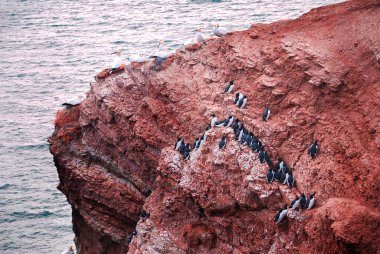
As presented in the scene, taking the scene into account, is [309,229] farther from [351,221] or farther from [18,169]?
[18,169]

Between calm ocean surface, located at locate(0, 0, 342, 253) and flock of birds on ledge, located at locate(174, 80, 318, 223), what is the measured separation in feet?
61.2

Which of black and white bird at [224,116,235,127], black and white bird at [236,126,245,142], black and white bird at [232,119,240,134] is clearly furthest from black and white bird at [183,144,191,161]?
black and white bird at [236,126,245,142]

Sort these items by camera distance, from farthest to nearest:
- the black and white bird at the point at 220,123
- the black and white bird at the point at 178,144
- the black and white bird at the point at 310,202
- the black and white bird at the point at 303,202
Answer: the black and white bird at the point at 178,144 < the black and white bird at the point at 220,123 < the black and white bird at the point at 303,202 < the black and white bird at the point at 310,202

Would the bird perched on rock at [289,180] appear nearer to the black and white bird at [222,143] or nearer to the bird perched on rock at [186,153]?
the black and white bird at [222,143]

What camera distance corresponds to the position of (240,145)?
25375 millimetres

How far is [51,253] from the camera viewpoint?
42.5m

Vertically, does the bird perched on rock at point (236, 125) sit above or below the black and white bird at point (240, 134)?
above

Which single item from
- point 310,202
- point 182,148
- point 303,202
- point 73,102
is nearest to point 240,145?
point 182,148

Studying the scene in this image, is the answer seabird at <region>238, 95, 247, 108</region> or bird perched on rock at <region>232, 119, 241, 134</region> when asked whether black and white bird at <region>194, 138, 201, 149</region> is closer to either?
bird perched on rock at <region>232, 119, 241, 134</region>

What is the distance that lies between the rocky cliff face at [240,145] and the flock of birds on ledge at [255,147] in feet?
0.78

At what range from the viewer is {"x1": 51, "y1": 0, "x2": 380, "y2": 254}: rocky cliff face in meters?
22.7

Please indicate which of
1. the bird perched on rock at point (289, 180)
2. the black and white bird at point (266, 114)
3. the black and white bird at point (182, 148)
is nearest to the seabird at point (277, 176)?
the bird perched on rock at point (289, 180)

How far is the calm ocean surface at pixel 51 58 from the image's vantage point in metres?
46.1

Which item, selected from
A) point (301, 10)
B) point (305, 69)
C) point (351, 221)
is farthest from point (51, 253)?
point (301, 10)
